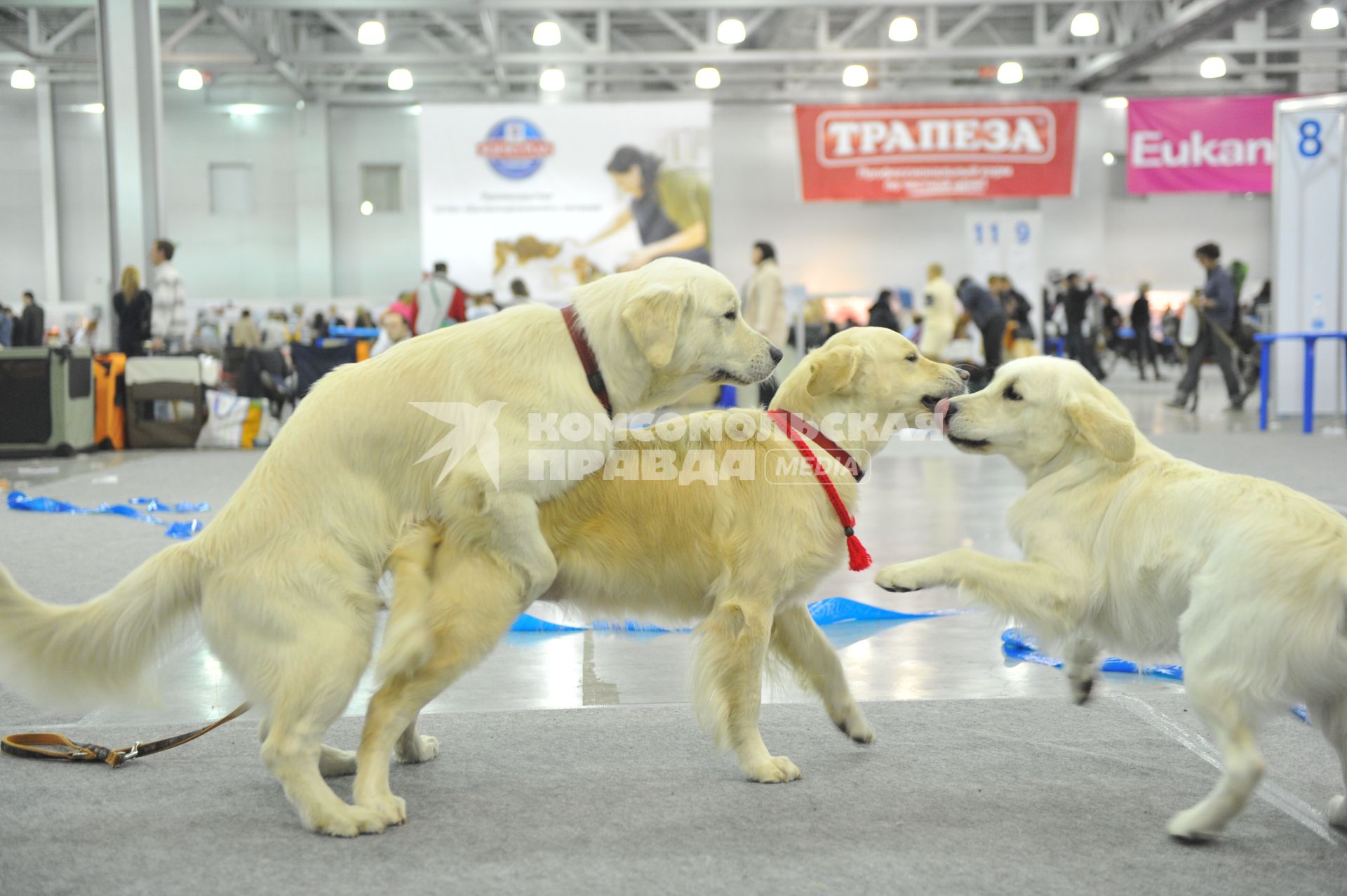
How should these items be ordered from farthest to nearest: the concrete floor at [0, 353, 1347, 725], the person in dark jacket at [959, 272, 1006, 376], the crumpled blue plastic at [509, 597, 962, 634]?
the person in dark jacket at [959, 272, 1006, 376]
the crumpled blue plastic at [509, 597, 962, 634]
the concrete floor at [0, 353, 1347, 725]

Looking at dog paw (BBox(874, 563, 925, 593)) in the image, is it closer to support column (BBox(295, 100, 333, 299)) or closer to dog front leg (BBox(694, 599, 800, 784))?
dog front leg (BBox(694, 599, 800, 784))

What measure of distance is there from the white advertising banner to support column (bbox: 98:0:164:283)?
581 centimetres

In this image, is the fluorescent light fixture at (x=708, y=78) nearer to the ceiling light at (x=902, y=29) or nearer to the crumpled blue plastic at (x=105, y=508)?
the ceiling light at (x=902, y=29)

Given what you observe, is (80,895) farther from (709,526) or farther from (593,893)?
(709,526)

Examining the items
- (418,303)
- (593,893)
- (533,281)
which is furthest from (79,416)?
(593,893)

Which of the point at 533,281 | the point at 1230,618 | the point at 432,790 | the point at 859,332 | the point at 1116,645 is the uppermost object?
the point at 533,281

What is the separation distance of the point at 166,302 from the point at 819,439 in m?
10.3

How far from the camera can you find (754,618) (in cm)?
250

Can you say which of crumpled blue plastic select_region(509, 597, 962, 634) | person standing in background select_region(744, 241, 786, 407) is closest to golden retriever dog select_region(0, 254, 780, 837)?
crumpled blue plastic select_region(509, 597, 962, 634)

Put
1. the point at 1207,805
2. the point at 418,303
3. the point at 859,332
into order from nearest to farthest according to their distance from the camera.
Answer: the point at 1207,805, the point at 859,332, the point at 418,303

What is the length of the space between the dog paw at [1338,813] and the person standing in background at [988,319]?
1203cm

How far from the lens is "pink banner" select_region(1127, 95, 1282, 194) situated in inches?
851

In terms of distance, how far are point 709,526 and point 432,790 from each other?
859 millimetres

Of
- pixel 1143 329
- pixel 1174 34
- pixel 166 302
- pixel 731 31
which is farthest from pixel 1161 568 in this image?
pixel 1143 329
